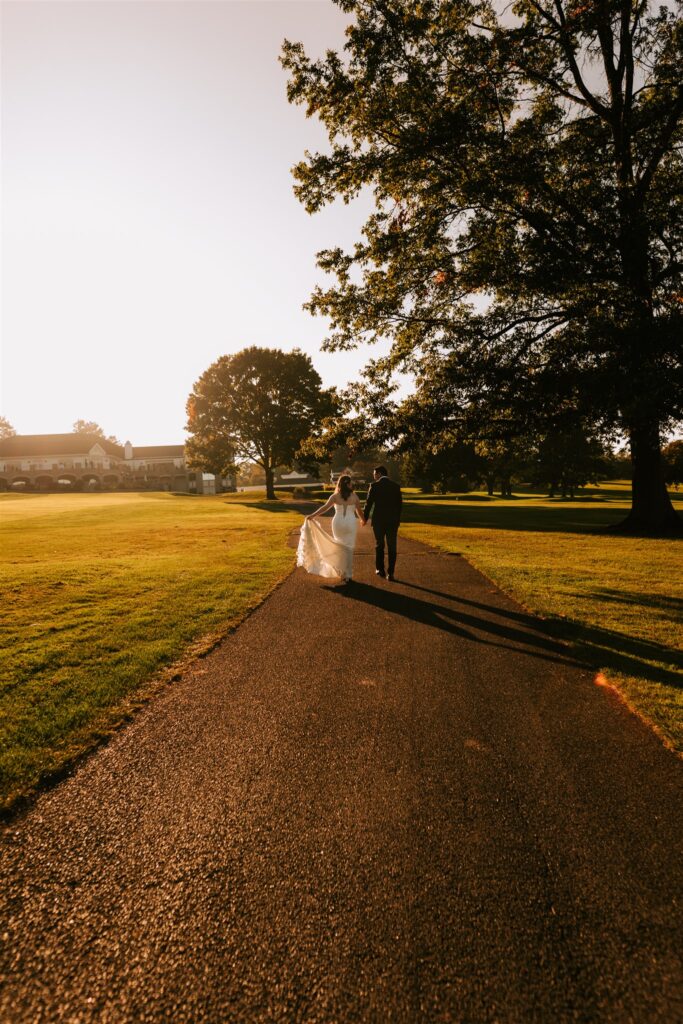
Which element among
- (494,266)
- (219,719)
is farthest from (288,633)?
(494,266)

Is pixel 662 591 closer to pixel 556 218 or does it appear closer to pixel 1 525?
pixel 556 218

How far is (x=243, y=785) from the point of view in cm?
341

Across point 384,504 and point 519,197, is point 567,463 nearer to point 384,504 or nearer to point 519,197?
point 519,197

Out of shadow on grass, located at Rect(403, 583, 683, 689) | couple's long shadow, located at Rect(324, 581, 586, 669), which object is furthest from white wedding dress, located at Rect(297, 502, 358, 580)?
shadow on grass, located at Rect(403, 583, 683, 689)

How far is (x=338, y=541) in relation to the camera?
1050cm

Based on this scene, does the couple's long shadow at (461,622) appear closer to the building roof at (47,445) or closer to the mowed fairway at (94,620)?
the mowed fairway at (94,620)

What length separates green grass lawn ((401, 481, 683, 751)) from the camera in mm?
5281

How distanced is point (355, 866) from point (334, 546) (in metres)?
8.04

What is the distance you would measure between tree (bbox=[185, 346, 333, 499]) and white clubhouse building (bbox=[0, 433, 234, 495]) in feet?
92.3

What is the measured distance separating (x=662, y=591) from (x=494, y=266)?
1073 cm

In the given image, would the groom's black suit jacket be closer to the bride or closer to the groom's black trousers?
the groom's black trousers

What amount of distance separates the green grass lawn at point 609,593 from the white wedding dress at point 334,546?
3462 mm

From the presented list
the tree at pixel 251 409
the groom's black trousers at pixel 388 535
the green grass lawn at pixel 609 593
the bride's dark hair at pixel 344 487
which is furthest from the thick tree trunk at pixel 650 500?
the tree at pixel 251 409

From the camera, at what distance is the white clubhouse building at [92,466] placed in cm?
7719
